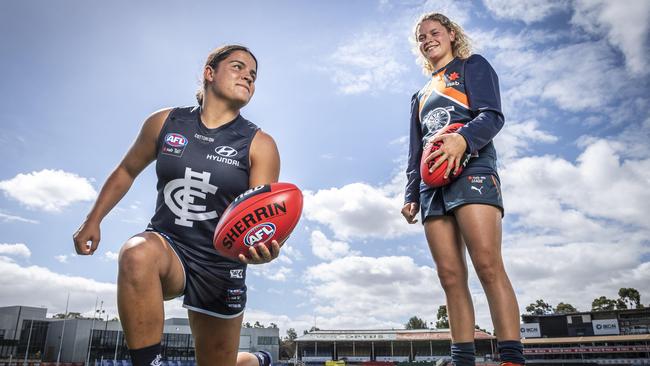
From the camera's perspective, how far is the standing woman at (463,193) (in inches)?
107

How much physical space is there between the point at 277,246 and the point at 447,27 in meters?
2.53

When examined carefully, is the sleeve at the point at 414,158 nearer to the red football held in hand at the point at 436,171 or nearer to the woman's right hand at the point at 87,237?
the red football held in hand at the point at 436,171

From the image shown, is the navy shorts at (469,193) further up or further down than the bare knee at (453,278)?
further up

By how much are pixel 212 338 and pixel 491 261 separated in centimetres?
191

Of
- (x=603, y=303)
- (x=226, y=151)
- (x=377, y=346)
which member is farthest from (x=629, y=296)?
(x=226, y=151)

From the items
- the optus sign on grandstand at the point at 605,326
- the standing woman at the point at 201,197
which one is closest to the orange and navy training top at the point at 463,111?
the standing woman at the point at 201,197

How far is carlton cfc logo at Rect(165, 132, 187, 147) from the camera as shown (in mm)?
3072

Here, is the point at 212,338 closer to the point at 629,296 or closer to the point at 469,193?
the point at 469,193

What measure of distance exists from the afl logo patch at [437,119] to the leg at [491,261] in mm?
748

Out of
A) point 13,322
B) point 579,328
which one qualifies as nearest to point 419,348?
point 579,328

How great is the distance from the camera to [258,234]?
8.36ft

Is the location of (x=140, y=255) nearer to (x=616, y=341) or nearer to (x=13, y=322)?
(x=616, y=341)

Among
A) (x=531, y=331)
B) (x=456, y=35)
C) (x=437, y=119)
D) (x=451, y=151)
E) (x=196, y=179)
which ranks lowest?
(x=531, y=331)

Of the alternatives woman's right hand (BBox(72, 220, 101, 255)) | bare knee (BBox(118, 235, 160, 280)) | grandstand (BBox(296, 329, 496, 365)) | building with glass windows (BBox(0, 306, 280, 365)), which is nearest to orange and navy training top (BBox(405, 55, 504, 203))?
bare knee (BBox(118, 235, 160, 280))
